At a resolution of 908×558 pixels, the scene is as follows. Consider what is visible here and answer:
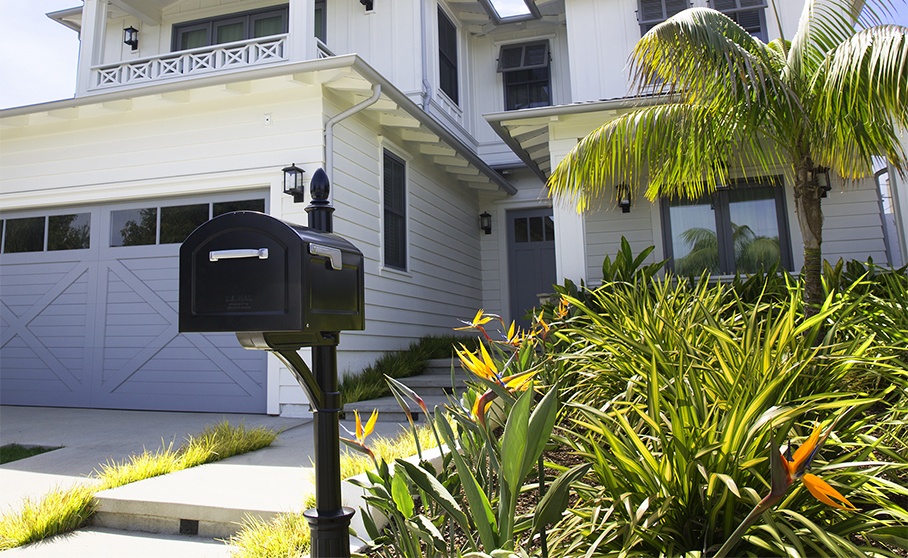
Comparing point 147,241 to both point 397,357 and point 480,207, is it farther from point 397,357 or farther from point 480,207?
point 480,207

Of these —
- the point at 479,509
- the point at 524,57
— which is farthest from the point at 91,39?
the point at 479,509

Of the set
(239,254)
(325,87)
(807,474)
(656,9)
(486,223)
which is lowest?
(807,474)

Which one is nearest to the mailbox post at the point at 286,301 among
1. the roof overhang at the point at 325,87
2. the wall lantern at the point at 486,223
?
the roof overhang at the point at 325,87

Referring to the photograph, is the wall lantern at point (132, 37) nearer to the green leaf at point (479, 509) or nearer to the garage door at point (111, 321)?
the garage door at point (111, 321)

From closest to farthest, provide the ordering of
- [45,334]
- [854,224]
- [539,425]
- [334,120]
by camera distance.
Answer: [539,425]
[334,120]
[45,334]
[854,224]

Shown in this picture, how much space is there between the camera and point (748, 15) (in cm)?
883

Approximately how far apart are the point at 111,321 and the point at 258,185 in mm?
2545

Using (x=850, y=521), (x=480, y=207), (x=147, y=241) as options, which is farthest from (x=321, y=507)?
(x=480, y=207)

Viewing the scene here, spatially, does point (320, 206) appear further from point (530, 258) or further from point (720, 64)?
point (530, 258)

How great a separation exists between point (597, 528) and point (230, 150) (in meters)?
6.51

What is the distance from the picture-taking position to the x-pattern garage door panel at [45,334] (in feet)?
24.5

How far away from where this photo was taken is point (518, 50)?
1177 centimetres

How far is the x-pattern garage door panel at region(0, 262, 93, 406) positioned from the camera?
745 cm

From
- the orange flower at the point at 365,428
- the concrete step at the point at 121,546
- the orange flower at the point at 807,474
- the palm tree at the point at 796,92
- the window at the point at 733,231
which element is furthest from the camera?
the window at the point at 733,231
